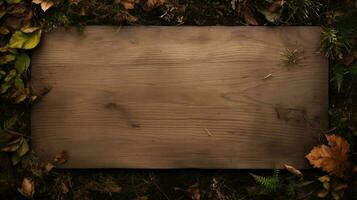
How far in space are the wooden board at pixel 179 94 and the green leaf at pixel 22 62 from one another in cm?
6

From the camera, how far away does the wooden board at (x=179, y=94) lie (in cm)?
307

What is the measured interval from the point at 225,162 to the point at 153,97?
68 cm

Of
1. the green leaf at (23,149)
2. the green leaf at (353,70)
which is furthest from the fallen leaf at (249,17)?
the green leaf at (23,149)

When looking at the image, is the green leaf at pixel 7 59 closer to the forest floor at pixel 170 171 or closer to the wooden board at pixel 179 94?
the forest floor at pixel 170 171

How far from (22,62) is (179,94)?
112cm

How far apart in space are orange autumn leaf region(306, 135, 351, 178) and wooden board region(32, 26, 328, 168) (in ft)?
0.32

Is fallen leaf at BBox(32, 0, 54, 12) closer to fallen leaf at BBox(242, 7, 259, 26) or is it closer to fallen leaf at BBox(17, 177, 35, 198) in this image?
fallen leaf at BBox(17, 177, 35, 198)

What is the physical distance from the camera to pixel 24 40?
306 cm

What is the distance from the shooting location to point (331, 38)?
305cm

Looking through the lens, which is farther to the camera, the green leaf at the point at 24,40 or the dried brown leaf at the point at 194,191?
the dried brown leaf at the point at 194,191

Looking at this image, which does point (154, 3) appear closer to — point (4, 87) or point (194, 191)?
point (4, 87)

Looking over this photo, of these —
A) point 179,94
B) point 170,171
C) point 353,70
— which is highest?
point 353,70

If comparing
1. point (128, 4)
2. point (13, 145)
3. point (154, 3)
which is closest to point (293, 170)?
point (154, 3)

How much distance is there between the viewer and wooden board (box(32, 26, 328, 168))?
10.1 feet
